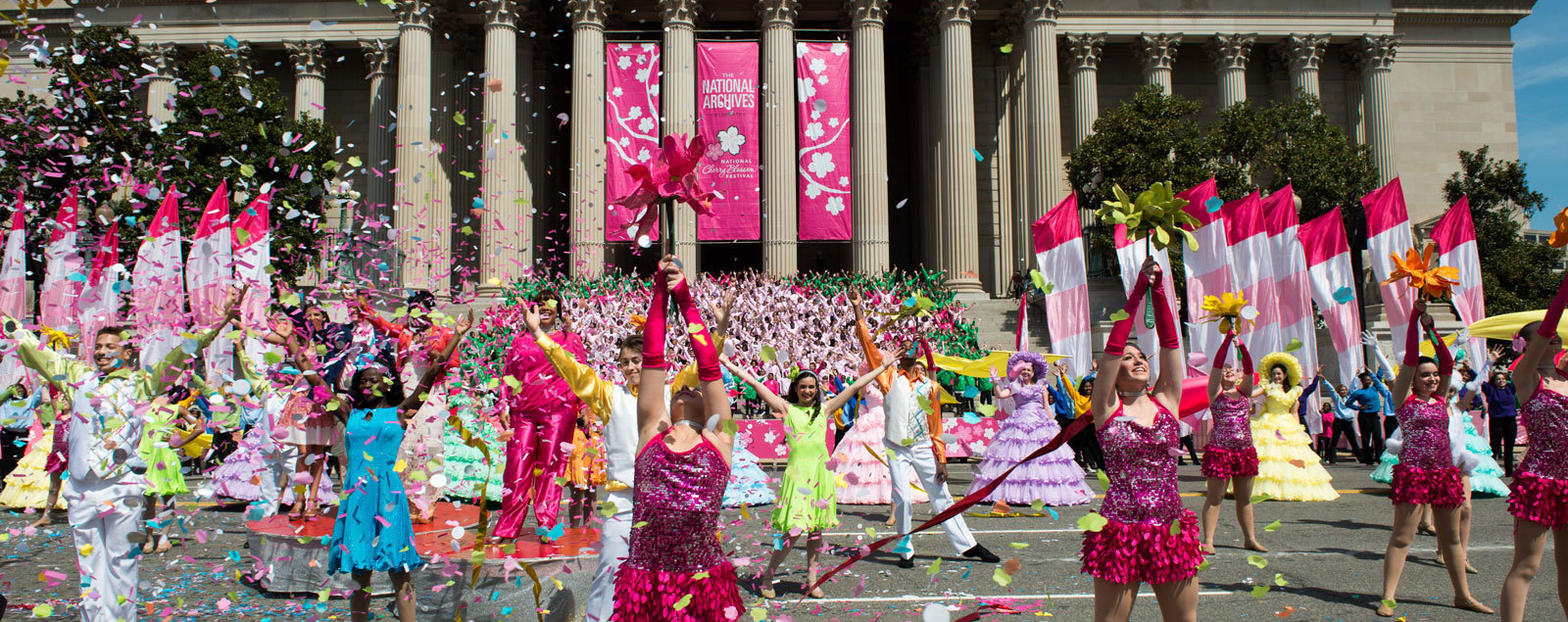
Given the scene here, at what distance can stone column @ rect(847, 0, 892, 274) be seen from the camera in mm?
27734

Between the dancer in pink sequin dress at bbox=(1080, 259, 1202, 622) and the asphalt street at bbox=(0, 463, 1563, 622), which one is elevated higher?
the dancer in pink sequin dress at bbox=(1080, 259, 1202, 622)

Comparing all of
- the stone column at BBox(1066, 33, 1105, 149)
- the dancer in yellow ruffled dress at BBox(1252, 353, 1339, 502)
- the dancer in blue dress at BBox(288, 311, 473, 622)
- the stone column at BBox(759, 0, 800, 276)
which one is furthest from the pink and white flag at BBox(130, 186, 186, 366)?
the stone column at BBox(1066, 33, 1105, 149)

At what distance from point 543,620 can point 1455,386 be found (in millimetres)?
10072

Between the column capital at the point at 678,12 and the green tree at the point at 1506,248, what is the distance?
22.1 meters

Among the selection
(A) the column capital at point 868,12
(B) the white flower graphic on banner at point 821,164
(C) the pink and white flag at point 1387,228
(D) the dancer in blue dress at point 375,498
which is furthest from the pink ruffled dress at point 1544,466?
(A) the column capital at point 868,12

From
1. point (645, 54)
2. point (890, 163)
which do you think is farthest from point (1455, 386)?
point (890, 163)

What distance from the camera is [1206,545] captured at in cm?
816

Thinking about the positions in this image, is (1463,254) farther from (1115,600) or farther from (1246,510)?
(1115,600)

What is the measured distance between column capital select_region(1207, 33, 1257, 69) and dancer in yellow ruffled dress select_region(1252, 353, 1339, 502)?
78.2ft

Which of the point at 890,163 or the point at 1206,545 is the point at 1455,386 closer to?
the point at 1206,545

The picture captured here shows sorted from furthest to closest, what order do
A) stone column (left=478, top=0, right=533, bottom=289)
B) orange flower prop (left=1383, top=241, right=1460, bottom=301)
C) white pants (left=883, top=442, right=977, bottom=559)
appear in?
1. stone column (left=478, top=0, right=533, bottom=289)
2. white pants (left=883, top=442, right=977, bottom=559)
3. orange flower prop (left=1383, top=241, right=1460, bottom=301)

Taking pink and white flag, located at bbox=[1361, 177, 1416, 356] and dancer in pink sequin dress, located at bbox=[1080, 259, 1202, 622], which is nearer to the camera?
dancer in pink sequin dress, located at bbox=[1080, 259, 1202, 622]

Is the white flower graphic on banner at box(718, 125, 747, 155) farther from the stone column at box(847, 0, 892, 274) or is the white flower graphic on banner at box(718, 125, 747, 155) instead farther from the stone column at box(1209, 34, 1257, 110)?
the stone column at box(1209, 34, 1257, 110)

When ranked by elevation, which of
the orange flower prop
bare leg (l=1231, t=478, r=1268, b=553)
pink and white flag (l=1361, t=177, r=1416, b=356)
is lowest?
bare leg (l=1231, t=478, r=1268, b=553)
